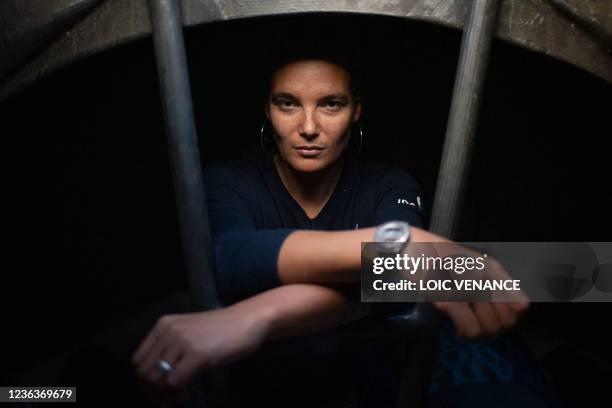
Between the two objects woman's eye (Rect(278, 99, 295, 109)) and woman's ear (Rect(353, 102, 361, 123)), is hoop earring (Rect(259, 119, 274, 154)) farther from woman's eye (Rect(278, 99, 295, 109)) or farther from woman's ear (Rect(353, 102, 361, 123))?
woman's ear (Rect(353, 102, 361, 123))

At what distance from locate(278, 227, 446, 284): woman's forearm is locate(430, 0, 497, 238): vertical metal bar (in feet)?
0.19

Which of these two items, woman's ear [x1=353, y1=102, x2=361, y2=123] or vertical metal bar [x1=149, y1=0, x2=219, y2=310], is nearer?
vertical metal bar [x1=149, y1=0, x2=219, y2=310]

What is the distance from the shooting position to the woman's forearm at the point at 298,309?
2.98ft

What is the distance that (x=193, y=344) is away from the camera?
0.86m

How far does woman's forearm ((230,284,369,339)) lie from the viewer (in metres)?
0.91

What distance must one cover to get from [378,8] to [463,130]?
12.4 inches

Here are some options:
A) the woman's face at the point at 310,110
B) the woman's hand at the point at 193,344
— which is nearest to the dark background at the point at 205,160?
the woman's face at the point at 310,110

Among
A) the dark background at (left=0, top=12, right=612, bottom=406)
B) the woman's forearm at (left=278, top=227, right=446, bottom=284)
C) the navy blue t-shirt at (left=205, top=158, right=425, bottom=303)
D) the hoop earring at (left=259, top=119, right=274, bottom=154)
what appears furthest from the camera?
the dark background at (left=0, top=12, right=612, bottom=406)

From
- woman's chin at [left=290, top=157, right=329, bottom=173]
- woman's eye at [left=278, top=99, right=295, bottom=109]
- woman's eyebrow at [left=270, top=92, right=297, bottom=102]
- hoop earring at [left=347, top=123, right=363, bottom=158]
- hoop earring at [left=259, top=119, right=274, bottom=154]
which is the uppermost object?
woman's eyebrow at [left=270, top=92, right=297, bottom=102]

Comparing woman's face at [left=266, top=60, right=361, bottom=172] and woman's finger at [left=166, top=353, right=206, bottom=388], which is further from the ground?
woman's face at [left=266, top=60, right=361, bottom=172]

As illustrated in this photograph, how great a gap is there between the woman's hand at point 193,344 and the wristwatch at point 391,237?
244 millimetres

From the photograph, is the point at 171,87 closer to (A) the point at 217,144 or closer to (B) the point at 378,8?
(B) the point at 378,8

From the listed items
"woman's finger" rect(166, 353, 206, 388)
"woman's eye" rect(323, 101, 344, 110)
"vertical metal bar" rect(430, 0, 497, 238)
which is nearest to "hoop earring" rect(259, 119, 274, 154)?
Result: "woman's eye" rect(323, 101, 344, 110)

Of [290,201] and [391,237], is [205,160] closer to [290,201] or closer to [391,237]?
[290,201]
